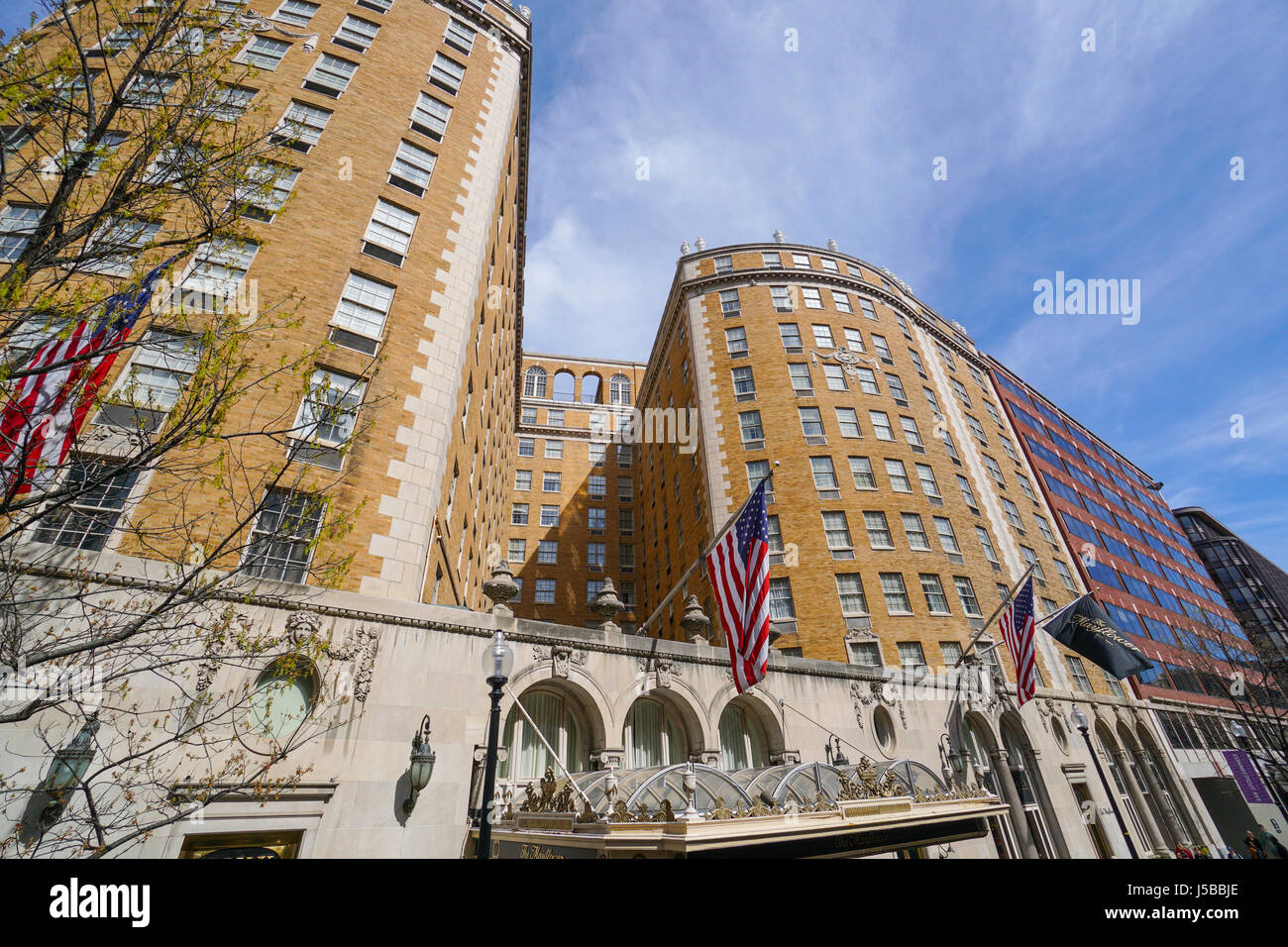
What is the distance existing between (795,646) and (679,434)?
54.3ft

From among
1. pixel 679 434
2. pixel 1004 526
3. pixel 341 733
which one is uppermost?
pixel 679 434

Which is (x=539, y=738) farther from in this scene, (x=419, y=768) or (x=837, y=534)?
(x=837, y=534)

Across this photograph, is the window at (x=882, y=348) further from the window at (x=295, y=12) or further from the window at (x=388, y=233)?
the window at (x=295, y=12)

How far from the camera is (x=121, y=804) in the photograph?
8.57 metres

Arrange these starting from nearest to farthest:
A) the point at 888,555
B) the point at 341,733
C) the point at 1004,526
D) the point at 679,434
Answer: the point at 341,733
the point at 888,555
the point at 1004,526
the point at 679,434

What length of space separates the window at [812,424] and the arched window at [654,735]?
1878 centimetres

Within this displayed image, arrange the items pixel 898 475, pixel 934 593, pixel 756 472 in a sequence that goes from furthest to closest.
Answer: pixel 756 472
pixel 898 475
pixel 934 593

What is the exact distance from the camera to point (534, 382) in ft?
180

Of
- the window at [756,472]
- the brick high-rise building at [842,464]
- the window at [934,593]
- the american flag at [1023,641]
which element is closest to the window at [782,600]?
the brick high-rise building at [842,464]

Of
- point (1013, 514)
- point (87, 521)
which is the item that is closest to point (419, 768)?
point (87, 521)

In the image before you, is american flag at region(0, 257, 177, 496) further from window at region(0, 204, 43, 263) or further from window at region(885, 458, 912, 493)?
window at region(885, 458, 912, 493)

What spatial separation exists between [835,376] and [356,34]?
2846 centimetres
